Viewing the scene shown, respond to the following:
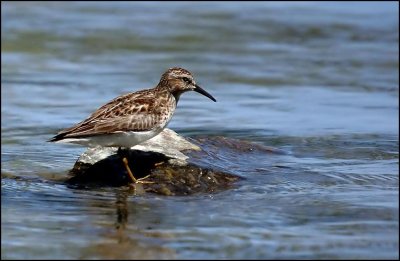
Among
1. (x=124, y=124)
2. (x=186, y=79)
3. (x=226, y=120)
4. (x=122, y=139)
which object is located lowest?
(x=122, y=139)

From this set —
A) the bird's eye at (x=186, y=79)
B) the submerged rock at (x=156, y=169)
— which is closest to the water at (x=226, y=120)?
the submerged rock at (x=156, y=169)

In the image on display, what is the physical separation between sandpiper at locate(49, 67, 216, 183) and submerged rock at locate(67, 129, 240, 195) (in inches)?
7.4

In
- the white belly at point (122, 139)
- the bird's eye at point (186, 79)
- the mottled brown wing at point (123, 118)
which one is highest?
the bird's eye at point (186, 79)

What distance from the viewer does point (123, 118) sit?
10.1m

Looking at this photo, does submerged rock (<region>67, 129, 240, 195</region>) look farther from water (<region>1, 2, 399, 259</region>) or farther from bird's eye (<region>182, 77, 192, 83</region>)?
bird's eye (<region>182, 77, 192, 83</region>)

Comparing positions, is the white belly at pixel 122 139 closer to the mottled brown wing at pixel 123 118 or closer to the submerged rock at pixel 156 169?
the mottled brown wing at pixel 123 118

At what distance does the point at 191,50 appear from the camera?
19.2 metres

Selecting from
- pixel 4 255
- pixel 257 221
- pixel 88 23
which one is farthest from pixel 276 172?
pixel 88 23

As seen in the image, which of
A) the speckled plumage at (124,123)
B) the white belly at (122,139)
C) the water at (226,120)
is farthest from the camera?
the white belly at (122,139)

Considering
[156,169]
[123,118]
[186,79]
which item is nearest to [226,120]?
[186,79]

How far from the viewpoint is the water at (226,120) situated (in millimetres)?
8148

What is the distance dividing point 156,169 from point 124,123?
1.79ft

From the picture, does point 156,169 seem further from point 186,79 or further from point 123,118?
point 186,79

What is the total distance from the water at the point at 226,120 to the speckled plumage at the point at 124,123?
50 cm
